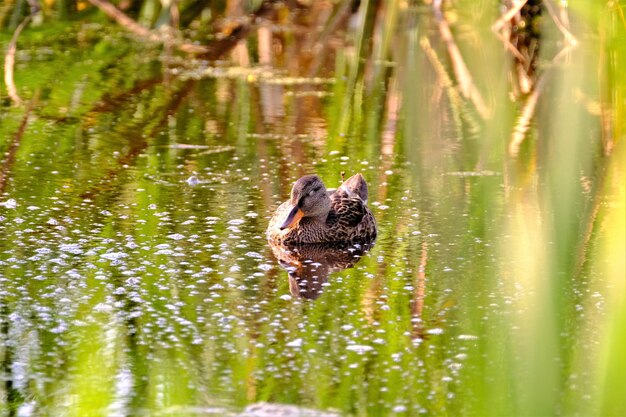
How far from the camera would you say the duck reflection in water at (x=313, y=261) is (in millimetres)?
5070

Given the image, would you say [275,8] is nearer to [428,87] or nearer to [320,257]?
[428,87]

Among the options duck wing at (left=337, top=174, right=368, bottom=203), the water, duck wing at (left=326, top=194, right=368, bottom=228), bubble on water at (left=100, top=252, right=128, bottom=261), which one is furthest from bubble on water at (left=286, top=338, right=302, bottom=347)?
duck wing at (left=337, top=174, right=368, bottom=203)

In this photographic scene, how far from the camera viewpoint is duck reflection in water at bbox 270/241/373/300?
5070 millimetres

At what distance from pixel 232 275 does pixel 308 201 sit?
0.94 meters

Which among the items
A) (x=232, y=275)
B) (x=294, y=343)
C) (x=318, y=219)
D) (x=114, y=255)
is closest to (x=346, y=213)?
(x=318, y=219)

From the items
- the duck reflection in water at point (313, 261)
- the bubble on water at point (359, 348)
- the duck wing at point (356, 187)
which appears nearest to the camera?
Answer: the bubble on water at point (359, 348)

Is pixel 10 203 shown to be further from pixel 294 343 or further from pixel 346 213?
pixel 294 343

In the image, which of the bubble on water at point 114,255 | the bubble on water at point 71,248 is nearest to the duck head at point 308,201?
the bubble on water at point 114,255

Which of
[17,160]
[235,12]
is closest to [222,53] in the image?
[235,12]

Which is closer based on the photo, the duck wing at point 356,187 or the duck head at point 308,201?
the duck head at point 308,201

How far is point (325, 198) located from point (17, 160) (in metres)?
2.03

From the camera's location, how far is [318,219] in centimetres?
602

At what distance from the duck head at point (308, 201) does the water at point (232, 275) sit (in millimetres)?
210

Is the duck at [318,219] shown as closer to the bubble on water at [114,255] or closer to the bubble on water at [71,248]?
the bubble on water at [114,255]
